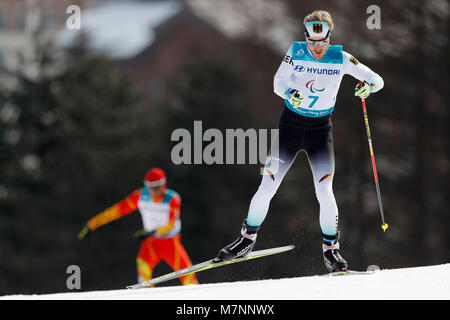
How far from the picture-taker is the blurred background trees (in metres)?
27.8

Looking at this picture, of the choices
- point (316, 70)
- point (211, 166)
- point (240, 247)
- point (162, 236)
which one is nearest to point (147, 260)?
point (162, 236)

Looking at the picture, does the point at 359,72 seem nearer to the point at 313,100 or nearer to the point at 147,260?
the point at 313,100

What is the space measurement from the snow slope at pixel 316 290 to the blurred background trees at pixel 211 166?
17.6 m

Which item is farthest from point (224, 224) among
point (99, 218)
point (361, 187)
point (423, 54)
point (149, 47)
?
point (149, 47)

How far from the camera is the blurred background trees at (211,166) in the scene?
91.4ft

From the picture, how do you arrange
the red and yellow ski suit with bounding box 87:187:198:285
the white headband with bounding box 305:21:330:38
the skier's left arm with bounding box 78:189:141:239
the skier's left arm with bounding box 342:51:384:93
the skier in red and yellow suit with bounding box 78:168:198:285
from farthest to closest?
the red and yellow ski suit with bounding box 87:187:198:285
the skier in red and yellow suit with bounding box 78:168:198:285
the skier's left arm with bounding box 78:189:141:239
the skier's left arm with bounding box 342:51:384:93
the white headband with bounding box 305:21:330:38

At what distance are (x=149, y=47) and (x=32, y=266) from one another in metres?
33.5

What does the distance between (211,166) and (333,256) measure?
24033 millimetres

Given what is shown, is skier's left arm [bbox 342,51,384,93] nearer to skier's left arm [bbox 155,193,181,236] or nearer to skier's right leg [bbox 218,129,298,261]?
skier's right leg [bbox 218,129,298,261]

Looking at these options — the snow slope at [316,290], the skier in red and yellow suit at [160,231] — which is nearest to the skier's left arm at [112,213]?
the skier in red and yellow suit at [160,231]

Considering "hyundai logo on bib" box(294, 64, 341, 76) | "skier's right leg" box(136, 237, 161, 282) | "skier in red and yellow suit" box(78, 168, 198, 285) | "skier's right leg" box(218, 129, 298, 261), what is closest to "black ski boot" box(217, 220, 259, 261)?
"skier's right leg" box(218, 129, 298, 261)

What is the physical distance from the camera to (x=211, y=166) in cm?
3119

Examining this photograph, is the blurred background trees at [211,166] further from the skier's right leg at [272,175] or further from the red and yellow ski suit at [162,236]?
the skier's right leg at [272,175]

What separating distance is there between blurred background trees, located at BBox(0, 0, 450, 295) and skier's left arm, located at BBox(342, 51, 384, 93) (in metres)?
18.2
